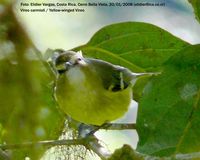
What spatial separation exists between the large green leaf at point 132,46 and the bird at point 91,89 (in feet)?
0.31

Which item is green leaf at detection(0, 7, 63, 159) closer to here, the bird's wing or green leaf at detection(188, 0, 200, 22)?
green leaf at detection(188, 0, 200, 22)

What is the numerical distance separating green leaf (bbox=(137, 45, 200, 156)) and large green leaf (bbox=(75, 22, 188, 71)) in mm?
159

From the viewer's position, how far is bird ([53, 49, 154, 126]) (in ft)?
3.05

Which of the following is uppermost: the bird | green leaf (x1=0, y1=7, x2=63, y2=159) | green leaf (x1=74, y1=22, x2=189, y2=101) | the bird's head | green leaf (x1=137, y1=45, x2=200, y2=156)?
green leaf (x1=0, y1=7, x2=63, y2=159)

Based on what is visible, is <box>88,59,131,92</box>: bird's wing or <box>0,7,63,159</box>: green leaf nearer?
<box>0,7,63,159</box>: green leaf

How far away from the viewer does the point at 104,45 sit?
2.57 ft

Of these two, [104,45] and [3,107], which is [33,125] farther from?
[104,45]

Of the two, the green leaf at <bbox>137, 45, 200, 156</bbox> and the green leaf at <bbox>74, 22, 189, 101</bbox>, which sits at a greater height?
the green leaf at <bbox>137, 45, 200, 156</bbox>

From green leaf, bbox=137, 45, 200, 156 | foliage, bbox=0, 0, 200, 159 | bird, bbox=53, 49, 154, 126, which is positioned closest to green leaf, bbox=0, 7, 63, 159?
foliage, bbox=0, 0, 200, 159

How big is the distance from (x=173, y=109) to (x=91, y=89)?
507 millimetres

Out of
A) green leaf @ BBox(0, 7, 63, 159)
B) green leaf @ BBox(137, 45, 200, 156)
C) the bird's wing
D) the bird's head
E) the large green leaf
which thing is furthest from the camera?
the bird's wing

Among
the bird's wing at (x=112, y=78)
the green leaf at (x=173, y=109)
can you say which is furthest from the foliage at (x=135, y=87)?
the bird's wing at (x=112, y=78)

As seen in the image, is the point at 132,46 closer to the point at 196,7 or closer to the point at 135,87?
the point at 135,87

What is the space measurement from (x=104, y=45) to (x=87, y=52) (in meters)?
0.03
